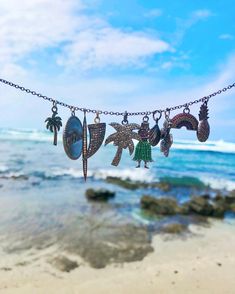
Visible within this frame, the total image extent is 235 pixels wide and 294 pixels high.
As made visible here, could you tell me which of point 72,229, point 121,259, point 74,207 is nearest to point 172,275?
point 121,259

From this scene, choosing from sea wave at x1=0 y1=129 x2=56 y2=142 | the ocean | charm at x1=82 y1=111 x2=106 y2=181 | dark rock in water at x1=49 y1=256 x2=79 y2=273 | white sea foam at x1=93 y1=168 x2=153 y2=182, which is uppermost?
charm at x1=82 y1=111 x2=106 y2=181

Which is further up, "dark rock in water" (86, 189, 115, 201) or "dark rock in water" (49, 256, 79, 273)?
"dark rock in water" (86, 189, 115, 201)

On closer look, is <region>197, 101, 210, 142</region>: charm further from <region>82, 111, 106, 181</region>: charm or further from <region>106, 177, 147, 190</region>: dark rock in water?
<region>106, 177, 147, 190</region>: dark rock in water

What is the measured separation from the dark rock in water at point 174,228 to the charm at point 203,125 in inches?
386

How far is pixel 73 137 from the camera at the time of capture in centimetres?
421

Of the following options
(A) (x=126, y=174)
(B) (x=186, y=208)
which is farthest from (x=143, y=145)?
(A) (x=126, y=174)

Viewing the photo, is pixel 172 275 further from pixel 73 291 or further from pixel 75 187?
pixel 75 187

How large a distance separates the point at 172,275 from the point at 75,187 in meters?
13.7

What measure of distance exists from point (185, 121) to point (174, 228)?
10328 millimetres

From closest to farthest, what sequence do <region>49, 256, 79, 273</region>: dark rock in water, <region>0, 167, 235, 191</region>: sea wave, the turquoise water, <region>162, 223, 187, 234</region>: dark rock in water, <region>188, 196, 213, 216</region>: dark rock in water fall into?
<region>49, 256, 79, 273</region>: dark rock in water < <region>162, 223, 187, 234</region>: dark rock in water < the turquoise water < <region>188, 196, 213, 216</region>: dark rock in water < <region>0, 167, 235, 191</region>: sea wave

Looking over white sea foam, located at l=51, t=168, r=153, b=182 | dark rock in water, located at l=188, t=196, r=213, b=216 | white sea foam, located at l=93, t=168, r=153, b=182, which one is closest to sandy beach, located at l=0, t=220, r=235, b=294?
dark rock in water, located at l=188, t=196, r=213, b=216

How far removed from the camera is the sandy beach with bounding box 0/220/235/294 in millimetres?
9359

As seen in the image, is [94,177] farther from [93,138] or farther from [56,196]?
[93,138]

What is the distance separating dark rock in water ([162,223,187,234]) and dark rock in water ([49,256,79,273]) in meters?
4.15
